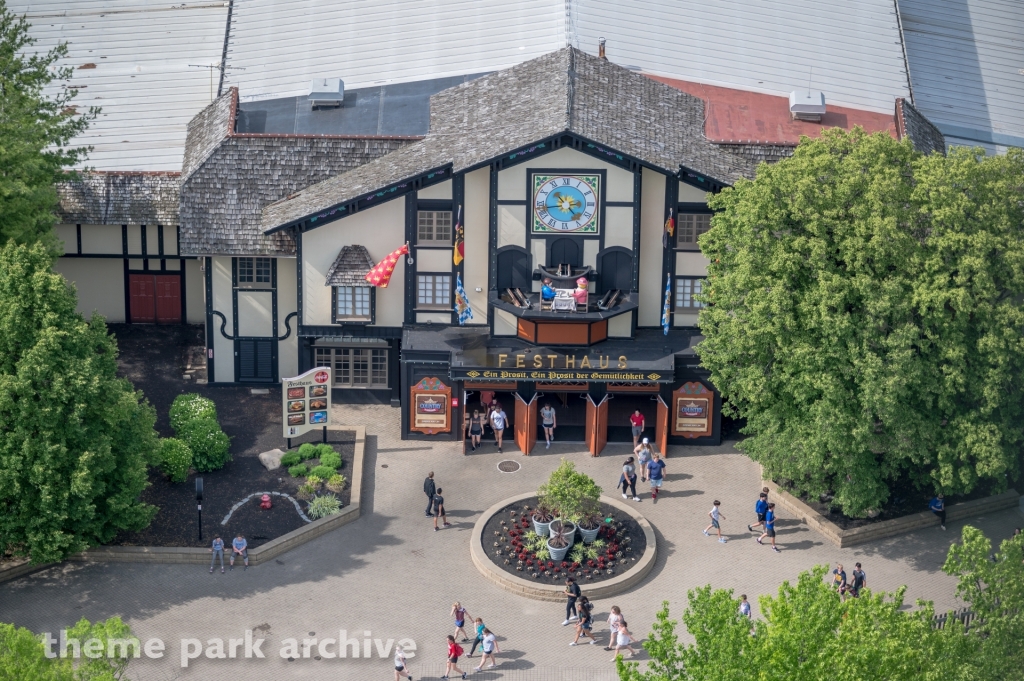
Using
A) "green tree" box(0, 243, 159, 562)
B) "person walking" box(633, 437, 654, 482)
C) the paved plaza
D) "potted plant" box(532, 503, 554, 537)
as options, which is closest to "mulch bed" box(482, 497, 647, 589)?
"potted plant" box(532, 503, 554, 537)

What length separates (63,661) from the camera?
42750mm

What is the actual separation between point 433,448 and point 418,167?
35.3 feet

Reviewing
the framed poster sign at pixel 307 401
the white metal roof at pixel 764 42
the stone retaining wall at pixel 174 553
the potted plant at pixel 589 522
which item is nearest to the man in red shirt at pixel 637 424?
the potted plant at pixel 589 522

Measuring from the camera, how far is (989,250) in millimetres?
54531

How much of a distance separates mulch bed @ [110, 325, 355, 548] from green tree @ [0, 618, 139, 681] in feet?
42.1

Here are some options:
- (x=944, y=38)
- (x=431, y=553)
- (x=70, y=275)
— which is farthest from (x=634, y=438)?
(x=944, y=38)

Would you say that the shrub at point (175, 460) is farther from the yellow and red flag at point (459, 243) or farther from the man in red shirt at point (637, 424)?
the man in red shirt at point (637, 424)

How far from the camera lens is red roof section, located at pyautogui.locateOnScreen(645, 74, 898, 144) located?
74062mm

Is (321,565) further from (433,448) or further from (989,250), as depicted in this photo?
(989,250)

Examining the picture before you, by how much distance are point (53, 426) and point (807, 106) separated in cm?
3909

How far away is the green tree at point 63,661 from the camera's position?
4012 cm

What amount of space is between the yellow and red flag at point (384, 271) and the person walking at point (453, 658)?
1698cm

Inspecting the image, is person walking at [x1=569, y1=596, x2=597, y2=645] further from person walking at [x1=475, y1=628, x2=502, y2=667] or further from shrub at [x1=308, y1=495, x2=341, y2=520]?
shrub at [x1=308, y1=495, x2=341, y2=520]

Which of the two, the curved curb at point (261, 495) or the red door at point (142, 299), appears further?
the red door at point (142, 299)
